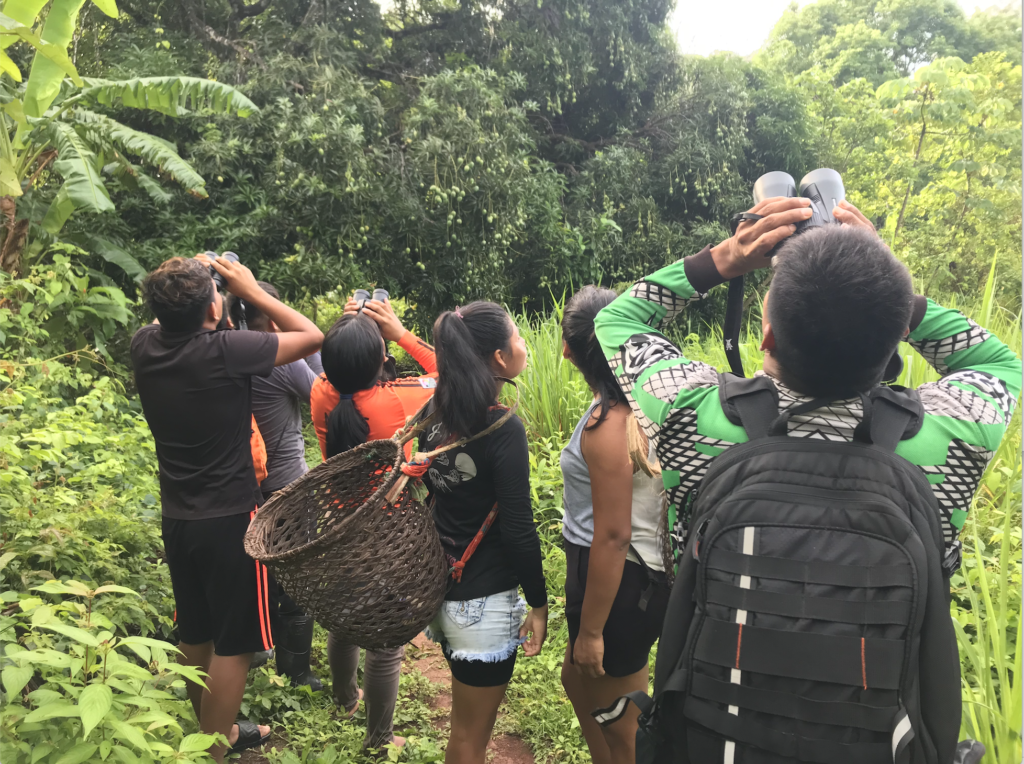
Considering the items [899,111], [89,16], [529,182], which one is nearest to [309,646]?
[529,182]

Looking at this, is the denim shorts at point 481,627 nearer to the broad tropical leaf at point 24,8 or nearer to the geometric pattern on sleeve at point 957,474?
the geometric pattern on sleeve at point 957,474

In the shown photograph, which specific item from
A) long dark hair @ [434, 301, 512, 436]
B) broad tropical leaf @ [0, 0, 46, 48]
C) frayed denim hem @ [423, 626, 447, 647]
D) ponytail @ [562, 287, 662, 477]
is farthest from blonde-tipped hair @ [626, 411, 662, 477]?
broad tropical leaf @ [0, 0, 46, 48]

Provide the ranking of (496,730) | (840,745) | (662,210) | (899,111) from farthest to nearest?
(662,210) → (899,111) → (496,730) → (840,745)

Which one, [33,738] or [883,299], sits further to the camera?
[33,738]

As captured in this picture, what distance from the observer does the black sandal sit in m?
2.78

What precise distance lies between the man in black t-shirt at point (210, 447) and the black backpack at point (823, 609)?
1721 millimetres

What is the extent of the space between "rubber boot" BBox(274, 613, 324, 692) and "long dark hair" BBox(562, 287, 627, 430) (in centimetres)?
198

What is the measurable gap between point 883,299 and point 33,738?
200 cm

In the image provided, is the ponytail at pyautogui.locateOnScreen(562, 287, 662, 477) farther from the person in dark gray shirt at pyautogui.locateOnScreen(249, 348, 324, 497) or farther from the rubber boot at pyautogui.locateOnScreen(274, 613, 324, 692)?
the rubber boot at pyautogui.locateOnScreen(274, 613, 324, 692)

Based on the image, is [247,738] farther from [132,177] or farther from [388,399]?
[132,177]

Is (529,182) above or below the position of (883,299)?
above

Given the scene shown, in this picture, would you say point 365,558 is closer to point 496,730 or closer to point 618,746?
point 618,746

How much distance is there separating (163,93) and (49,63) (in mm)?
1573

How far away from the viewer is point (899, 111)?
364 inches
